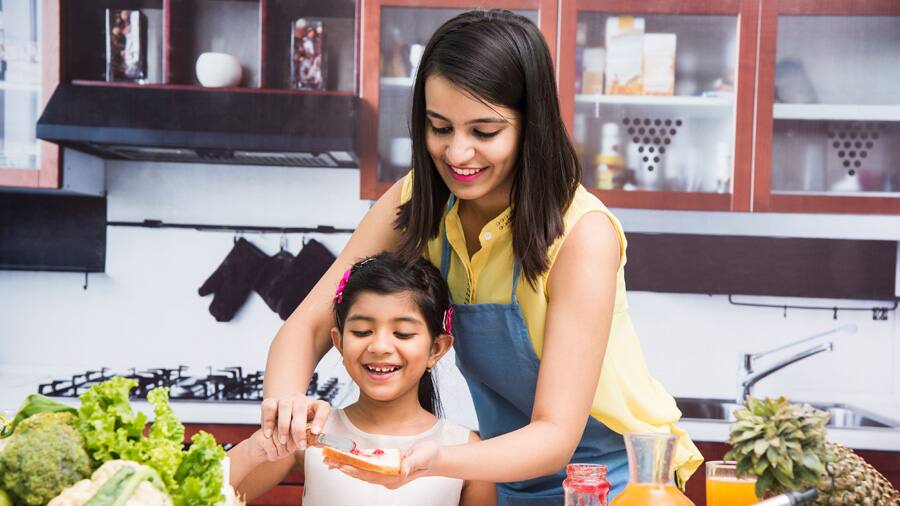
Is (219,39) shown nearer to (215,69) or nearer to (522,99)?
(215,69)

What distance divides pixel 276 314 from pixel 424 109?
203cm

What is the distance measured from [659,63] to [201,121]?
4.92 feet

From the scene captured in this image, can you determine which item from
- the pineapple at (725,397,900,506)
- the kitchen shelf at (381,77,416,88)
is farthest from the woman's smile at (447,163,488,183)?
the kitchen shelf at (381,77,416,88)

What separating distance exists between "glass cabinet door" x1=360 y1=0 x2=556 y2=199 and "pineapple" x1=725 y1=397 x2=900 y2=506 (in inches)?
89.2

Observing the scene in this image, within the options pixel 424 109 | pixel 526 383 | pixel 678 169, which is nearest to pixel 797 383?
pixel 678 169

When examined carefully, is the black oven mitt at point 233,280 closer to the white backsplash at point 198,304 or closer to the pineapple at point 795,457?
the white backsplash at point 198,304

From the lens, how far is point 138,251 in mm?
3260

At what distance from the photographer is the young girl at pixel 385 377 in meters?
1.44

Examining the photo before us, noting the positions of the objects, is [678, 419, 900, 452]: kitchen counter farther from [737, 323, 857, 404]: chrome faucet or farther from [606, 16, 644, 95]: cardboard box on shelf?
[606, 16, 644, 95]: cardboard box on shelf

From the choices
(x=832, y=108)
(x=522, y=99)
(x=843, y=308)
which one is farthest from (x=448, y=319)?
(x=843, y=308)

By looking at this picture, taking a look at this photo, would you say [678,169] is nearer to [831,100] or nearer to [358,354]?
[831,100]

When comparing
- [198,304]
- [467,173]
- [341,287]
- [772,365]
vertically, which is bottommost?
[772,365]

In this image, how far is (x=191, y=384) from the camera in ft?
10.2

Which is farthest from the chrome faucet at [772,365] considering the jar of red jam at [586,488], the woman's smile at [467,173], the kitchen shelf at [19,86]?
the kitchen shelf at [19,86]
